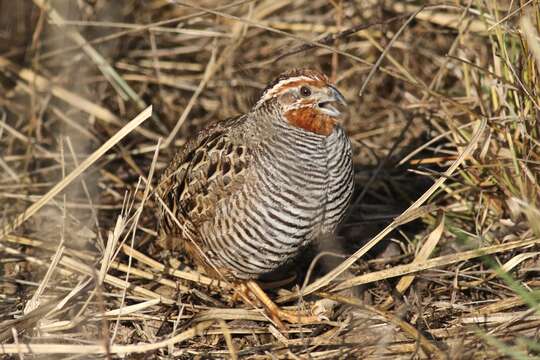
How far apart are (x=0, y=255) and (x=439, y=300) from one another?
303 cm

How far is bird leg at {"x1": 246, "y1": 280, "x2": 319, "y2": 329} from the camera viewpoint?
4.84 m

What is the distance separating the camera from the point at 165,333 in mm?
4801

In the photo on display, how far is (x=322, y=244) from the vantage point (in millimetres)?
5027

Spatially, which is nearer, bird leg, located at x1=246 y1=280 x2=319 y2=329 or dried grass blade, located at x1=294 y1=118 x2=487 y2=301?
dried grass blade, located at x1=294 y1=118 x2=487 y2=301

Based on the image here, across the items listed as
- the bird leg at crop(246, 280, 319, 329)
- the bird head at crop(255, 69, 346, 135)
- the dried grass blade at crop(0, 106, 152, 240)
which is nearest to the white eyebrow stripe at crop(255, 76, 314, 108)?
the bird head at crop(255, 69, 346, 135)

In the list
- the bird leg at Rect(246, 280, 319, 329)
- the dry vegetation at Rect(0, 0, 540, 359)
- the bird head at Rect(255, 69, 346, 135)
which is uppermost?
the bird head at Rect(255, 69, 346, 135)

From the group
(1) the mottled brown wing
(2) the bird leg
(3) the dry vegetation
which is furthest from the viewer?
(2) the bird leg

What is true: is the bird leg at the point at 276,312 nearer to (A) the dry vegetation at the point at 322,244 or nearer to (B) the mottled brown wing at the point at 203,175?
(A) the dry vegetation at the point at 322,244

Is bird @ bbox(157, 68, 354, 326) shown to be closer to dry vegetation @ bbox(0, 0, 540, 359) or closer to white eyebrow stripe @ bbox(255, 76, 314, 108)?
white eyebrow stripe @ bbox(255, 76, 314, 108)

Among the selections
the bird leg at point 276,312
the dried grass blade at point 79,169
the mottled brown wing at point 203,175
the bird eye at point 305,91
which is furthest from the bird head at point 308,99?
the bird leg at point 276,312

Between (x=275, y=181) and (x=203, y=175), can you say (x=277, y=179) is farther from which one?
(x=203, y=175)

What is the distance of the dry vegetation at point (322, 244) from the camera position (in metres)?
4.54

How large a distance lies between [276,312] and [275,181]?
92 cm

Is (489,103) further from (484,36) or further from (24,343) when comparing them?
(24,343)
